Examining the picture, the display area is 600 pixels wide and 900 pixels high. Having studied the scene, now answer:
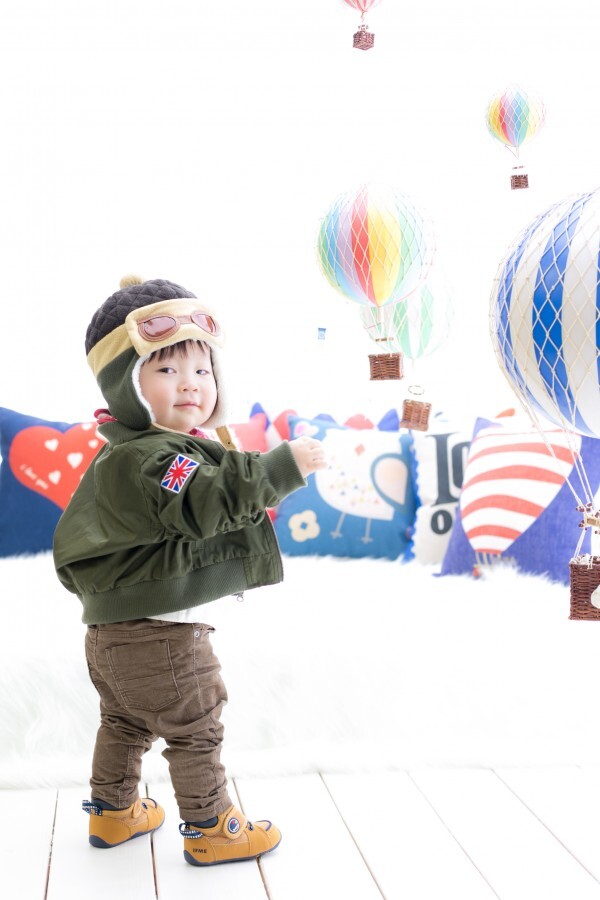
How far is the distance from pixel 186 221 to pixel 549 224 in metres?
1.76

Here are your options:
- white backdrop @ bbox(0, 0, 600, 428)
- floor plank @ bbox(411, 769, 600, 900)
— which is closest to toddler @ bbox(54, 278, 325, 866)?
floor plank @ bbox(411, 769, 600, 900)

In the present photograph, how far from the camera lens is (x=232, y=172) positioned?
2879mm

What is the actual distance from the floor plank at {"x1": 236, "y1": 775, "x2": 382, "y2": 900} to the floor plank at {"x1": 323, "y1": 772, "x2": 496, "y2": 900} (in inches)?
0.8

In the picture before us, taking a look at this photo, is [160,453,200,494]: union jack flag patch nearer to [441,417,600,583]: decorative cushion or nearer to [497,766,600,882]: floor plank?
[497,766,600,882]: floor plank

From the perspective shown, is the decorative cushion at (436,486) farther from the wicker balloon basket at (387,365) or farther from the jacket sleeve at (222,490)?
the jacket sleeve at (222,490)

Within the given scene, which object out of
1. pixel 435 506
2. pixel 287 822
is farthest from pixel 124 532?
pixel 435 506

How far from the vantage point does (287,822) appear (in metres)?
1.54

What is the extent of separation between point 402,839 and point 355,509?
982 mm

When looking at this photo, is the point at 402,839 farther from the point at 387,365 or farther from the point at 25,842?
the point at 387,365

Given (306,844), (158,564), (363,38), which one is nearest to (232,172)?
(363,38)

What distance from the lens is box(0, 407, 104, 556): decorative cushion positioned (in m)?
2.37

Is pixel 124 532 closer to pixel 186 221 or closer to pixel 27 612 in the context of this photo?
pixel 27 612

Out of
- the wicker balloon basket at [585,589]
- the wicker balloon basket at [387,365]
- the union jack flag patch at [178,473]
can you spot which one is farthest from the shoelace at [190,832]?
the wicker balloon basket at [387,365]

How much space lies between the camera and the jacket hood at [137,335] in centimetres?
138
